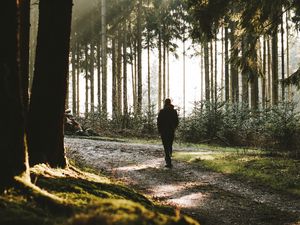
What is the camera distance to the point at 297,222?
6.79 metres

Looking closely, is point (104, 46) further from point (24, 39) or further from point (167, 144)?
point (24, 39)

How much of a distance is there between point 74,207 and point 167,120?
8.66 metres

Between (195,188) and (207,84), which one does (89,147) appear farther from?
(207,84)

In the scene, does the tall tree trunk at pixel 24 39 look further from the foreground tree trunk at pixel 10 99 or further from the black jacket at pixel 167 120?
the black jacket at pixel 167 120

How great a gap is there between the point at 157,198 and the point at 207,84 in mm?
23836

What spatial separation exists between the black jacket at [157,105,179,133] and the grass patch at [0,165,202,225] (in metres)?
6.65

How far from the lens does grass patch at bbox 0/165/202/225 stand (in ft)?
8.18

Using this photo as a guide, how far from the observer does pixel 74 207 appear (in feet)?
12.5

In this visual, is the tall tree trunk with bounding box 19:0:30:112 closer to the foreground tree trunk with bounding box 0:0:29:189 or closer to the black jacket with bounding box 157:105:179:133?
the foreground tree trunk with bounding box 0:0:29:189

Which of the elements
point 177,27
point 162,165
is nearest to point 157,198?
point 162,165

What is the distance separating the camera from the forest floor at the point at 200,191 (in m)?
Answer: 7.16

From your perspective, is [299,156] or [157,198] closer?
[157,198]

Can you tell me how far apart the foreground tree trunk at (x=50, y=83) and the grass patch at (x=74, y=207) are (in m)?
0.93

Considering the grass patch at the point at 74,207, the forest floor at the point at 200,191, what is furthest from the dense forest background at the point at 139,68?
the forest floor at the point at 200,191
